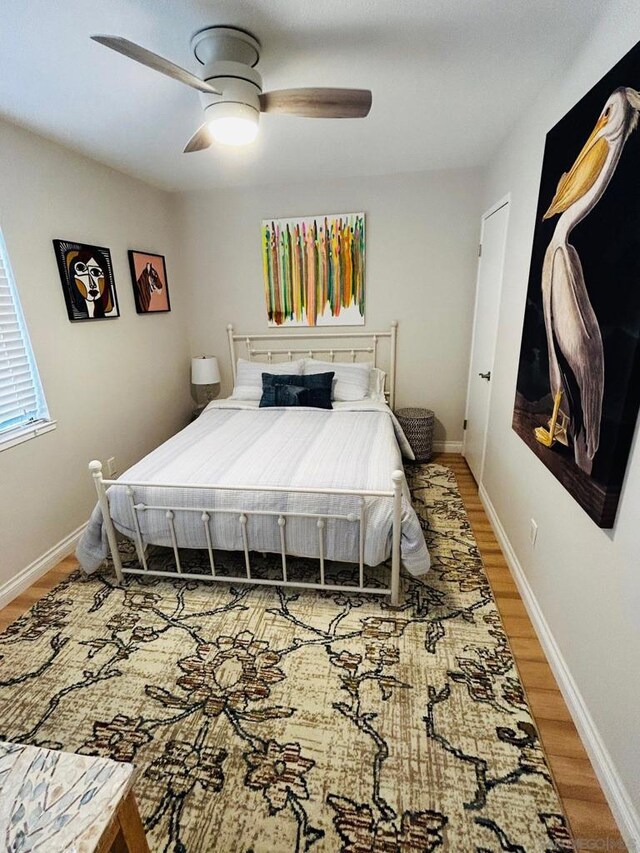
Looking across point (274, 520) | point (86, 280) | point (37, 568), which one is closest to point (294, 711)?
point (274, 520)

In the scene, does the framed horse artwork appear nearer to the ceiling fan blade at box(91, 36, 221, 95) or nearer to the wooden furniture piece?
the ceiling fan blade at box(91, 36, 221, 95)

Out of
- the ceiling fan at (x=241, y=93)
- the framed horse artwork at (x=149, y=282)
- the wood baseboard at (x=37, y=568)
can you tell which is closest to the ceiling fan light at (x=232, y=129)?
the ceiling fan at (x=241, y=93)

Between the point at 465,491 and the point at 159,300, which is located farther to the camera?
A: the point at 159,300

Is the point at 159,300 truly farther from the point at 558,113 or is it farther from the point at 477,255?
the point at 558,113

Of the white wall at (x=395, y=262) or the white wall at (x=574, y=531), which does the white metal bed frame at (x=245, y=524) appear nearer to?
the white wall at (x=574, y=531)

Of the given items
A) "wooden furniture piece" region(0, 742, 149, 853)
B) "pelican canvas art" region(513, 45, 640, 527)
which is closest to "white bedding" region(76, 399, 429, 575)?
"pelican canvas art" region(513, 45, 640, 527)

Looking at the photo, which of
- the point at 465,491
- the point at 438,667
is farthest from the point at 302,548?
the point at 465,491

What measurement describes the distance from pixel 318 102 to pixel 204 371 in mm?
2534

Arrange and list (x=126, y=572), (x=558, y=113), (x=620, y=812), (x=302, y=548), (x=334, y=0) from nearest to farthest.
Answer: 1. (x=620, y=812)
2. (x=334, y=0)
3. (x=558, y=113)
4. (x=302, y=548)
5. (x=126, y=572)

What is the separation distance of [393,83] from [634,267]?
1.45 metres

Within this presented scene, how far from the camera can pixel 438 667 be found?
1675mm

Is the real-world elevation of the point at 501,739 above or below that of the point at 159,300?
below

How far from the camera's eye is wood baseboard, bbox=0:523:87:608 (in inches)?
84.0

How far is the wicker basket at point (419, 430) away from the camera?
356 centimetres
